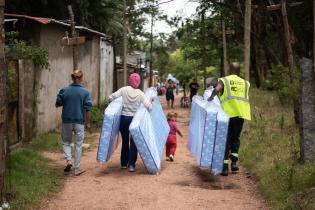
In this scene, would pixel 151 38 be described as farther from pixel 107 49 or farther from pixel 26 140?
pixel 26 140

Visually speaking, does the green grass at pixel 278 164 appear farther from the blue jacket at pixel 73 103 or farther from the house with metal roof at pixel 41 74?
the house with metal roof at pixel 41 74

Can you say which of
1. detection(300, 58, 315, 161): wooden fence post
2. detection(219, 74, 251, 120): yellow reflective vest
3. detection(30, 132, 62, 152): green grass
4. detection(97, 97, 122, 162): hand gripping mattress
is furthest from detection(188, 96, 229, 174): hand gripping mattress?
detection(30, 132, 62, 152): green grass

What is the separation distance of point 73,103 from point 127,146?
1.28 m

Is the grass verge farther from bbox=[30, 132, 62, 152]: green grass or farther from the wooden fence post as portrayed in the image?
the wooden fence post

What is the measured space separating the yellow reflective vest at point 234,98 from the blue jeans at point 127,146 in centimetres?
171

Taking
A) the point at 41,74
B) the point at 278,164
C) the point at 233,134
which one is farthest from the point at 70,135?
the point at 41,74

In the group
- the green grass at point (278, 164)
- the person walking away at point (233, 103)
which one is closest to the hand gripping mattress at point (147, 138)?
the person walking away at point (233, 103)

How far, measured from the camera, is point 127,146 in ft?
32.2

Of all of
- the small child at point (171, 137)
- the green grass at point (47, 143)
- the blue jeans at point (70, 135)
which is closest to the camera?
the blue jeans at point (70, 135)

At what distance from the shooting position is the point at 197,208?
23.1 feet

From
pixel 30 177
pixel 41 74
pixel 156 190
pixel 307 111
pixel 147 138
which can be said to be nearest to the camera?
pixel 156 190

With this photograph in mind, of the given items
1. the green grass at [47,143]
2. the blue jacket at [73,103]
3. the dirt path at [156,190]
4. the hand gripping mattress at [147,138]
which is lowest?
the green grass at [47,143]

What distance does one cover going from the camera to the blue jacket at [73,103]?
30.3ft

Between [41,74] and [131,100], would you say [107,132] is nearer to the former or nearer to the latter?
[131,100]
